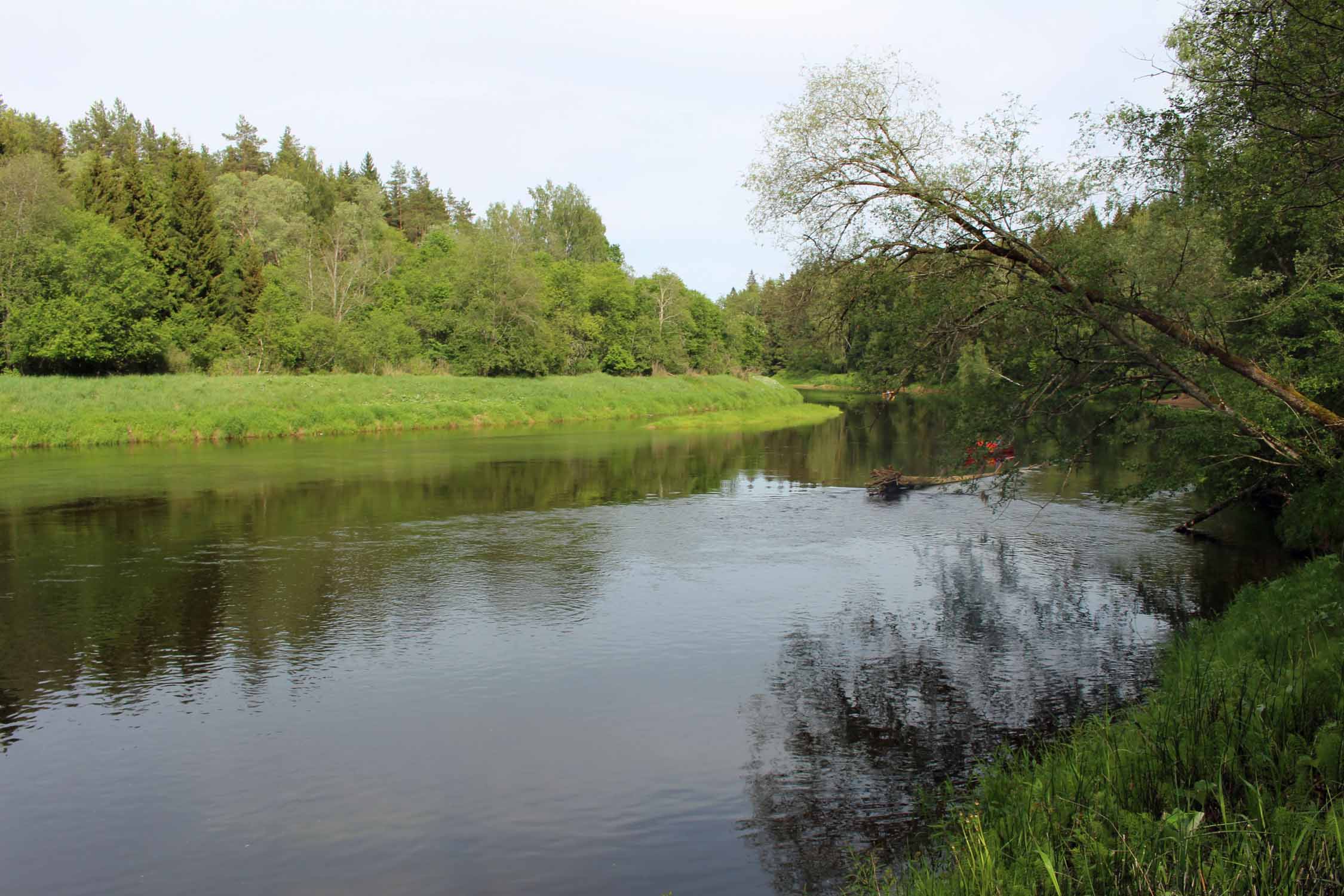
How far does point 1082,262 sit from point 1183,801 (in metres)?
7.30

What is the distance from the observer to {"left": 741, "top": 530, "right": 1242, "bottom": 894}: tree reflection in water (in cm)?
844

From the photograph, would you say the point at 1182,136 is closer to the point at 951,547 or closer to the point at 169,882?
the point at 951,547

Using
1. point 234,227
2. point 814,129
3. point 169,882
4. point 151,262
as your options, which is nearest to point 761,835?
point 169,882

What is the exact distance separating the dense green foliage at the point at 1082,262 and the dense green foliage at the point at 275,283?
1532 inches

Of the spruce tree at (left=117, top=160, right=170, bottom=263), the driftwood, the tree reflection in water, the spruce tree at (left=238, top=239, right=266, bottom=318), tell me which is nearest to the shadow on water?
the tree reflection in water

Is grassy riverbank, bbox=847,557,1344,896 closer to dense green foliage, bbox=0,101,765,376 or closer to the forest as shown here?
the forest

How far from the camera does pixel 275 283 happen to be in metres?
55.3

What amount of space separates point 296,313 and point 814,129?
5136cm

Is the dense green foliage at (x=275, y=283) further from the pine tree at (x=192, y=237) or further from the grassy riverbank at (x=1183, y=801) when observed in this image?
the grassy riverbank at (x=1183, y=801)

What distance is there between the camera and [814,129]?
13.2 metres

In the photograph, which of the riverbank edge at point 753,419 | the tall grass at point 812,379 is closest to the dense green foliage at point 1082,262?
the riverbank edge at point 753,419

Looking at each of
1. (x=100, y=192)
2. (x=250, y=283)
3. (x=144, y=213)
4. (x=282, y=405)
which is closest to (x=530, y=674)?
(x=282, y=405)

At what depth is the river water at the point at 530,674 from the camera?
26.8ft

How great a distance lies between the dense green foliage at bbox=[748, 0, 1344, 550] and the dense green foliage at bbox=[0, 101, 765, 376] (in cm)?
3890
